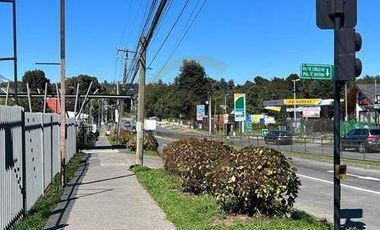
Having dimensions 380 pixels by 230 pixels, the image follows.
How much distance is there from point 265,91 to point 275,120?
21678 mm


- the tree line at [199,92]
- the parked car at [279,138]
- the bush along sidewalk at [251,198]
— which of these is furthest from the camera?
the tree line at [199,92]

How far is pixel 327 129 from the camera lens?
81.7 m

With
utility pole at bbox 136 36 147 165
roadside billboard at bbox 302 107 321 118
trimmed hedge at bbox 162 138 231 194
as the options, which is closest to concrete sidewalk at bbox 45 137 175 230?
trimmed hedge at bbox 162 138 231 194

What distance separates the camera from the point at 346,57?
7297 mm

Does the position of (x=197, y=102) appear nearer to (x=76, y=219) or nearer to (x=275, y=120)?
(x=275, y=120)

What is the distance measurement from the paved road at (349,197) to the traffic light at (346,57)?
4.02 meters

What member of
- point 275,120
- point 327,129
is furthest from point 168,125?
point 327,129

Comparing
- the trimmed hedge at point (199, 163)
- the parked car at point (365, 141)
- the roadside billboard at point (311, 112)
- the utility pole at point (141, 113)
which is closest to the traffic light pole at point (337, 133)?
the trimmed hedge at point (199, 163)

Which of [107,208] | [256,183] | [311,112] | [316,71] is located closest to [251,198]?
[256,183]

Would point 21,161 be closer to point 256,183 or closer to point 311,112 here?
point 256,183

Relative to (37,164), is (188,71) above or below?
above

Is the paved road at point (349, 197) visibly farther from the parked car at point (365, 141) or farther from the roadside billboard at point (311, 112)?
the roadside billboard at point (311, 112)

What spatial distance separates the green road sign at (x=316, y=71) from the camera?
3406cm

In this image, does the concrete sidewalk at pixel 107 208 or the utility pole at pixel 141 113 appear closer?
the concrete sidewalk at pixel 107 208
